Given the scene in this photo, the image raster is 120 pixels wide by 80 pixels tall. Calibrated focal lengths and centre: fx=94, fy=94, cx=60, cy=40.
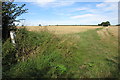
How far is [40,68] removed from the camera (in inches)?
130

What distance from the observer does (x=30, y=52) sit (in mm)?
4379

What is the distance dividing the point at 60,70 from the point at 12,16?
3.67 metres

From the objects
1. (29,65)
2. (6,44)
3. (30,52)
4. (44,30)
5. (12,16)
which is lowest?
(29,65)

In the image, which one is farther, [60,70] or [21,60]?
[21,60]

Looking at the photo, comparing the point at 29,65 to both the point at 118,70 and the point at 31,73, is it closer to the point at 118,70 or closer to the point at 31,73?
the point at 31,73

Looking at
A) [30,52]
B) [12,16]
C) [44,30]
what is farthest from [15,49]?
[44,30]

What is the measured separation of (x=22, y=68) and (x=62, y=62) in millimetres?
1599

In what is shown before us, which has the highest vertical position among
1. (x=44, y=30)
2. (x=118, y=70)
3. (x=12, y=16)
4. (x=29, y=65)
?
(x=12, y=16)

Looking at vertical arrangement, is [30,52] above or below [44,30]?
below

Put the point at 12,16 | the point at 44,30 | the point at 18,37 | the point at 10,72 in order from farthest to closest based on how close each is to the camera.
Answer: the point at 44,30
the point at 12,16
the point at 18,37
the point at 10,72

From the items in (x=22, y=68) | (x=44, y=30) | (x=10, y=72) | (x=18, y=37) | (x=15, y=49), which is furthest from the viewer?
(x=44, y=30)

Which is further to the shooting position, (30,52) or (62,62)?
(30,52)

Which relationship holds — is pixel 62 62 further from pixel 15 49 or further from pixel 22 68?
pixel 15 49

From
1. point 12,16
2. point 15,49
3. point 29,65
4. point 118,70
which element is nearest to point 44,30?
point 12,16
